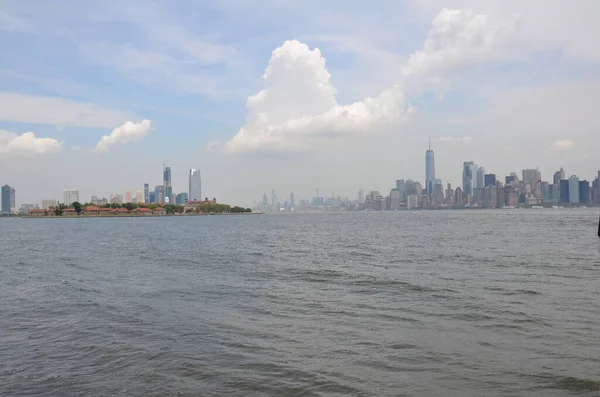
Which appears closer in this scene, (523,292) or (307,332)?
(307,332)

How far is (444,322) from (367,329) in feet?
9.69

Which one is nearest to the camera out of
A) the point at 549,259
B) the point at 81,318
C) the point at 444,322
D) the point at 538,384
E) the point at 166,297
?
the point at 538,384

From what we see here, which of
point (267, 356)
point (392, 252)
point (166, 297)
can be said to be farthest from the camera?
point (392, 252)

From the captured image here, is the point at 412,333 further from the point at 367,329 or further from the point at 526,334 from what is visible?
the point at 526,334

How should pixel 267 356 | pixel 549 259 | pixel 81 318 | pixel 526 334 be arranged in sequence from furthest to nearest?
pixel 549 259 → pixel 81 318 → pixel 526 334 → pixel 267 356

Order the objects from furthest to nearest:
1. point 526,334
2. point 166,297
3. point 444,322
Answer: point 166,297
point 444,322
point 526,334

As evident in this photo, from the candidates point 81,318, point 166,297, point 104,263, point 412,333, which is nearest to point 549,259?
point 412,333

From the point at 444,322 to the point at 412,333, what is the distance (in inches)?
77.4

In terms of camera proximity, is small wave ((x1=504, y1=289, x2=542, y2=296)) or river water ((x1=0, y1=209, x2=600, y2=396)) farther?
small wave ((x1=504, y1=289, x2=542, y2=296))

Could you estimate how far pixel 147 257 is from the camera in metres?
47.1

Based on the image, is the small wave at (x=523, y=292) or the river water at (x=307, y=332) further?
the small wave at (x=523, y=292)

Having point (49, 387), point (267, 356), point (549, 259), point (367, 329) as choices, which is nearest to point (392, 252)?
point (549, 259)

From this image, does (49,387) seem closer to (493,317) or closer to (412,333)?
(412,333)

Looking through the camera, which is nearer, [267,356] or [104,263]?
[267,356]
